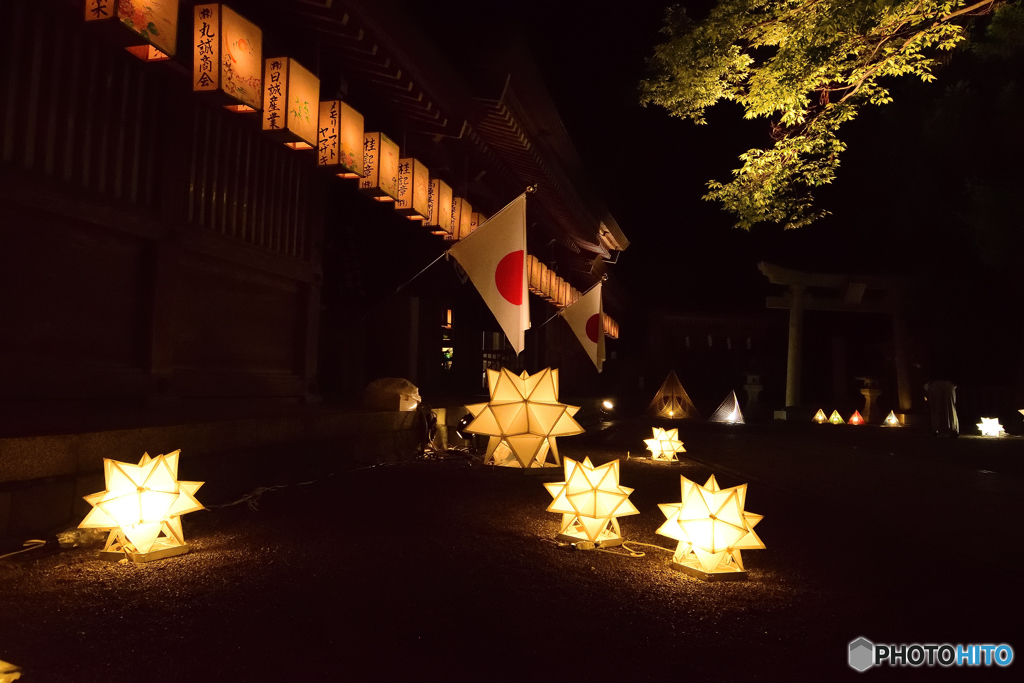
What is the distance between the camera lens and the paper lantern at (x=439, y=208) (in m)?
10.8

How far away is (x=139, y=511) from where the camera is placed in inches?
164

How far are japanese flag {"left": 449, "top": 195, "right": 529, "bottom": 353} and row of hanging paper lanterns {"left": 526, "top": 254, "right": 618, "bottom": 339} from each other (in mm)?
6404

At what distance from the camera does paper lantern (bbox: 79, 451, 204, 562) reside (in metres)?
4.12

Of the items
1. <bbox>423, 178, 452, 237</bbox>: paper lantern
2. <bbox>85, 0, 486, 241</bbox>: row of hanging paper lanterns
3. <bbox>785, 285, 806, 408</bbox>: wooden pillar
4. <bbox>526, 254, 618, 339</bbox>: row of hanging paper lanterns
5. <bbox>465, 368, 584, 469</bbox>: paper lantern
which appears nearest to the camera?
<bbox>85, 0, 486, 241</bbox>: row of hanging paper lanterns

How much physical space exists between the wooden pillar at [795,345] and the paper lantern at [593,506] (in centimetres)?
2252

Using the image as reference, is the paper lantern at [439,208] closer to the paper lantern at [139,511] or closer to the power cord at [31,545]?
the paper lantern at [139,511]

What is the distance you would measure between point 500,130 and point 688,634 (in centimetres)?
915

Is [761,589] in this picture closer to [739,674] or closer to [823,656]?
[823,656]

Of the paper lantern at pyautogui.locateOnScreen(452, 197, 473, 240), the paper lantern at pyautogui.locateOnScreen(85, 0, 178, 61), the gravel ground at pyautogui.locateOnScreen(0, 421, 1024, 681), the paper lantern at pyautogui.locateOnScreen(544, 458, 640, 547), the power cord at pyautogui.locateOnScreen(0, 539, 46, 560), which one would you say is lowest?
the gravel ground at pyautogui.locateOnScreen(0, 421, 1024, 681)

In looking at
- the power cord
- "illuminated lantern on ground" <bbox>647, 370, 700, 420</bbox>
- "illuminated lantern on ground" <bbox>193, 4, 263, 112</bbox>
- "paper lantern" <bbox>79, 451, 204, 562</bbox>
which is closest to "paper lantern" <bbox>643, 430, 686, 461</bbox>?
"illuminated lantern on ground" <bbox>193, 4, 263, 112</bbox>

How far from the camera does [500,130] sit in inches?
426

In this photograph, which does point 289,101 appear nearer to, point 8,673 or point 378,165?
point 378,165

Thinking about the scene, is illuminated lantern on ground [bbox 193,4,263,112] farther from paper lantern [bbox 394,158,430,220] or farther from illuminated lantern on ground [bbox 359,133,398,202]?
paper lantern [bbox 394,158,430,220]

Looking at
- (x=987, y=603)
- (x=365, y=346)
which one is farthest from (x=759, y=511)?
(x=365, y=346)
